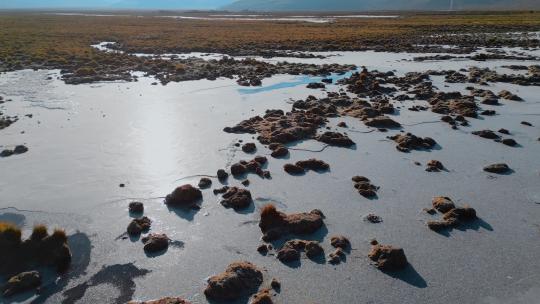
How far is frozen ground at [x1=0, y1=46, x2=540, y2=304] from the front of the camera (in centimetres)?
593

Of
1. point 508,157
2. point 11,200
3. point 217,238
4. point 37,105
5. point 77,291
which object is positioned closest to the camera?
point 77,291

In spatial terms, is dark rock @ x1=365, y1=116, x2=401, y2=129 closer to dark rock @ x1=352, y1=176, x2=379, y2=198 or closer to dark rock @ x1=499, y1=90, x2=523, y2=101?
dark rock @ x1=352, y1=176, x2=379, y2=198

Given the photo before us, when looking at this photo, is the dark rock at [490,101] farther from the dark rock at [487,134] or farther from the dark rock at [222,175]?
the dark rock at [222,175]

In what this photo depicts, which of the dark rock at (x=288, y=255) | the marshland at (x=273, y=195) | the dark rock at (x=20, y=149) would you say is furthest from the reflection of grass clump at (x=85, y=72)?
the dark rock at (x=288, y=255)

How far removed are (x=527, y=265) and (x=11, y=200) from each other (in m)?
8.66

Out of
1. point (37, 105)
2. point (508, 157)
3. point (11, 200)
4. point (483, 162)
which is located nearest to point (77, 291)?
point (11, 200)

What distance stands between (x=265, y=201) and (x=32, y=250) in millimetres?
3865

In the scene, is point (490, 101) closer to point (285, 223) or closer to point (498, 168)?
point (498, 168)

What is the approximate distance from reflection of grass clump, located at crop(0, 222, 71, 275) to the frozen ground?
0.27 meters

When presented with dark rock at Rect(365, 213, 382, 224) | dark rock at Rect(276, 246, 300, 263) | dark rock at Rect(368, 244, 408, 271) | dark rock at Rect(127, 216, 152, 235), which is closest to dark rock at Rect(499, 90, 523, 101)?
dark rock at Rect(365, 213, 382, 224)

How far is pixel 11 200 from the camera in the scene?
8477 mm

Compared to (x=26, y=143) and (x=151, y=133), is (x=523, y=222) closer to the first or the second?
(x=151, y=133)

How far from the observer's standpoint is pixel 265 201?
27.7ft

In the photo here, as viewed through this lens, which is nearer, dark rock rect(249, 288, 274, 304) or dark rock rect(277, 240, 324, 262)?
dark rock rect(249, 288, 274, 304)
